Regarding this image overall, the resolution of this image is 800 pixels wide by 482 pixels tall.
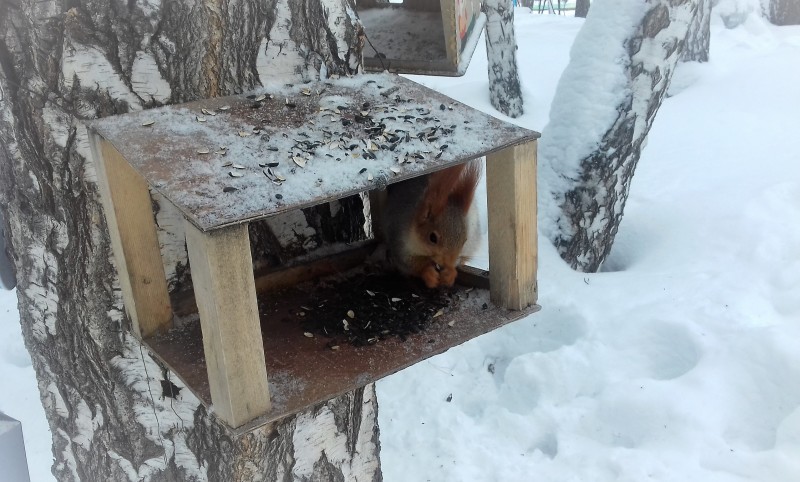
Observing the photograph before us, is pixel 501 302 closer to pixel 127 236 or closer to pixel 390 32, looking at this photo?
pixel 127 236

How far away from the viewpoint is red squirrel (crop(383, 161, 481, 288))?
1267 mm

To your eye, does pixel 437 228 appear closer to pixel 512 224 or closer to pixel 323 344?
pixel 512 224

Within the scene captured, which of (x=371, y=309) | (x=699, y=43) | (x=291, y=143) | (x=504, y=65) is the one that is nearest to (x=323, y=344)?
(x=371, y=309)

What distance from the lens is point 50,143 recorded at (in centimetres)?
109

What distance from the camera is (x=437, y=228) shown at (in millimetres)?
1294

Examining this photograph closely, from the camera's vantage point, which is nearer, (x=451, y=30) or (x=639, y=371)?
(x=451, y=30)

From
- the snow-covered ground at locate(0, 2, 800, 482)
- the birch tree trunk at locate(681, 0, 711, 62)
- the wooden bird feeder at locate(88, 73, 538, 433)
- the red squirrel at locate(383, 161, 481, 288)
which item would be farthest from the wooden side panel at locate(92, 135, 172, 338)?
the birch tree trunk at locate(681, 0, 711, 62)

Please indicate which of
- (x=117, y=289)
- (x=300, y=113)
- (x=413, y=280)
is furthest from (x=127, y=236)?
(x=413, y=280)

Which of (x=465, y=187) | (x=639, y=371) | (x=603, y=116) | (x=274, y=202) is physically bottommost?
(x=639, y=371)

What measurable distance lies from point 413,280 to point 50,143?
2.07ft

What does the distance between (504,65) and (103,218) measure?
12.6ft

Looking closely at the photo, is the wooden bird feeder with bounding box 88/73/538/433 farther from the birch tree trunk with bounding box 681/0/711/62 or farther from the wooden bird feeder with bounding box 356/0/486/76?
the birch tree trunk with bounding box 681/0/711/62

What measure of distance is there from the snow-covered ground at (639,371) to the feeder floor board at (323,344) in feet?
3.10

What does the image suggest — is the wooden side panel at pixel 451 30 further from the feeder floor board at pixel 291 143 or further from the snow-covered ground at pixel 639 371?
the snow-covered ground at pixel 639 371
